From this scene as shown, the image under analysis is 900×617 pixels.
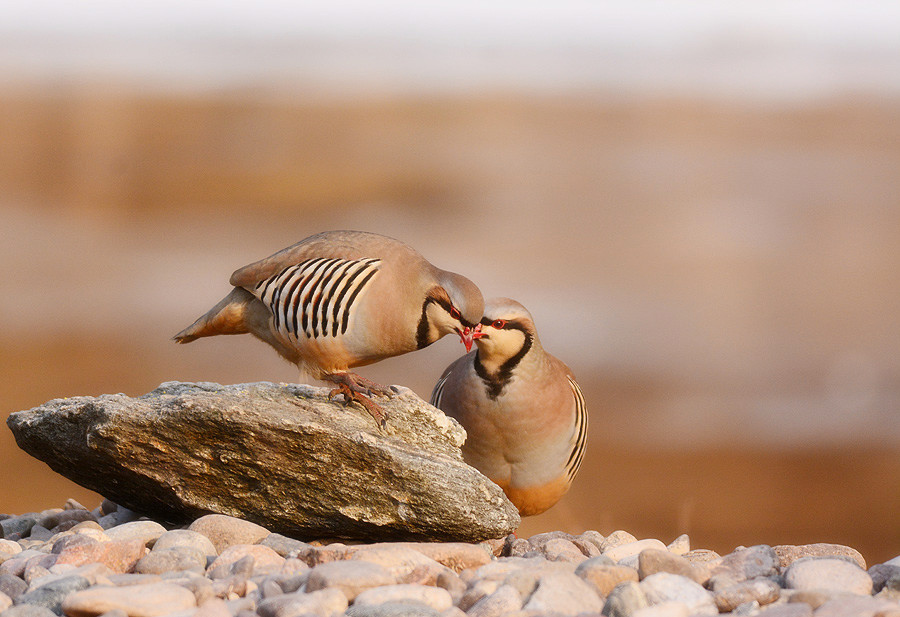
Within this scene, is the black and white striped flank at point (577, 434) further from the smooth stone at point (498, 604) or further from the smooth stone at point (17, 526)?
the smooth stone at point (17, 526)

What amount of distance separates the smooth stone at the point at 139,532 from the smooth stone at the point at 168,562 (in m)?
0.26

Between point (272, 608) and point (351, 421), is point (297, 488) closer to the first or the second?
point (351, 421)

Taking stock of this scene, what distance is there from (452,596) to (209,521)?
39.3 inches

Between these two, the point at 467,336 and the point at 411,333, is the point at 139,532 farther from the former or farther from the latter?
the point at 467,336

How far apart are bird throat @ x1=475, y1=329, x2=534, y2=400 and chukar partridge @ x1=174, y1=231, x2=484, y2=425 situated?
31 cm

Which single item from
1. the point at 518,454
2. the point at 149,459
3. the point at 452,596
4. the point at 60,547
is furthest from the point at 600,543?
the point at 60,547

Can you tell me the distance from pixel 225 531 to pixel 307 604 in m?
0.91

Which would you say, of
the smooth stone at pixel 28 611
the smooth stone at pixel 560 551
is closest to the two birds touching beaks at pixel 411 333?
the smooth stone at pixel 560 551

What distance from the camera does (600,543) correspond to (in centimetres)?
351

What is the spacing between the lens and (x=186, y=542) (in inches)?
111

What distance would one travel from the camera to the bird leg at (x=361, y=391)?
344 cm

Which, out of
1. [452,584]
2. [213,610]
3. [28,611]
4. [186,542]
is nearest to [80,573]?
[28,611]

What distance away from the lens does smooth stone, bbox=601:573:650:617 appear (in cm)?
223

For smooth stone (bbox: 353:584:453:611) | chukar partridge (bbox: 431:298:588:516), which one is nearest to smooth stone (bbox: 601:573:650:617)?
smooth stone (bbox: 353:584:453:611)
